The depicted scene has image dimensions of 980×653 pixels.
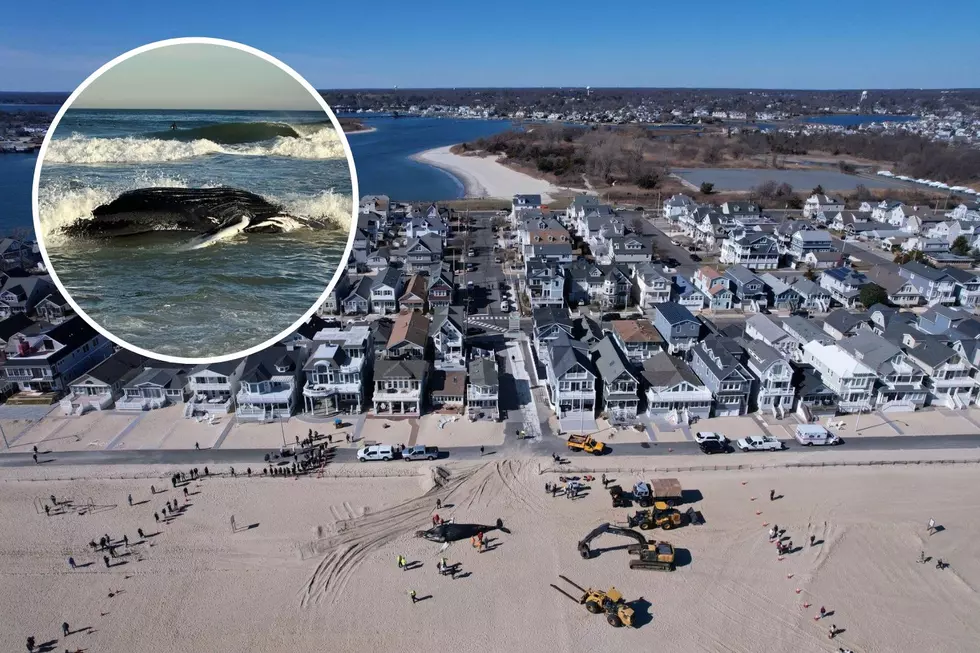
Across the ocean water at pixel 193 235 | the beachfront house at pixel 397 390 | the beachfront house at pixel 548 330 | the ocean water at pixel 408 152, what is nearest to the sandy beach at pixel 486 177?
the ocean water at pixel 408 152

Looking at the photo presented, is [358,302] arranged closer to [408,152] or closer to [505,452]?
[505,452]

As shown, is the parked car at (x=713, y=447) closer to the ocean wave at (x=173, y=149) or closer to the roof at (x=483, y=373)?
the roof at (x=483, y=373)

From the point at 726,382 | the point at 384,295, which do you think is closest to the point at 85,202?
the point at 726,382

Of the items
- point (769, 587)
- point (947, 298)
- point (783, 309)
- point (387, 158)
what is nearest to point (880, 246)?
point (947, 298)

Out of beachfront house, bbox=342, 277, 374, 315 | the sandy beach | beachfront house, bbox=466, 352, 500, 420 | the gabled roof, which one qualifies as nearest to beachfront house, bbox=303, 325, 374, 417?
beachfront house, bbox=466, 352, 500, 420

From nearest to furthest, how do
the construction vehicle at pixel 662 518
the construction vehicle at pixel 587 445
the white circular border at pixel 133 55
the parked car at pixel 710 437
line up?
the white circular border at pixel 133 55 < the construction vehicle at pixel 662 518 < the construction vehicle at pixel 587 445 < the parked car at pixel 710 437

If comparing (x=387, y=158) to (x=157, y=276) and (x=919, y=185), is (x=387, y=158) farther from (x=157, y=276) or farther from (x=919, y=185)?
(x=157, y=276)
